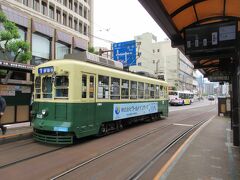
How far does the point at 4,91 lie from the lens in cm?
1274

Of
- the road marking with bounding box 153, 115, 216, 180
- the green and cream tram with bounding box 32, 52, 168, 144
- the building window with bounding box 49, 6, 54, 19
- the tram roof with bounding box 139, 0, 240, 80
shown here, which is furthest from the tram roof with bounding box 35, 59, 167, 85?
the building window with bounding box 49, 6, 54, 19

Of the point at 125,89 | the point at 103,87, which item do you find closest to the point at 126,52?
the point at 125,89

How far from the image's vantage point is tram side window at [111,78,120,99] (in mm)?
11227

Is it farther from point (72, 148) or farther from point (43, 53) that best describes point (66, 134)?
point (43, 53)

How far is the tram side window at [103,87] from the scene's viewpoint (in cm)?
1021

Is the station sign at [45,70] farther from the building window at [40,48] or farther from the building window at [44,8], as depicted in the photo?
the building window at [44,8]

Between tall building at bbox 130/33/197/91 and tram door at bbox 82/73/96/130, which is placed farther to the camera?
tall building at bbox 130/33/197/91

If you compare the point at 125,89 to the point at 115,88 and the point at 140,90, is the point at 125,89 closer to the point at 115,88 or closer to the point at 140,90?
the point at 115,88

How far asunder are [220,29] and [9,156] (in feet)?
22.7

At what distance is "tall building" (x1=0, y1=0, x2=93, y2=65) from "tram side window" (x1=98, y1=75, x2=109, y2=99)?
59.0 ft

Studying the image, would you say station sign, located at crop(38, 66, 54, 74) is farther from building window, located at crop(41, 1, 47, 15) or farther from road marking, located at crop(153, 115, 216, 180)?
building window, located at crop(41, 1, 47, 15)

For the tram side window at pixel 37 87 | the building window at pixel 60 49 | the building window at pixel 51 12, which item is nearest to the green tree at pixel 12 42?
the tram side window at pixel 37 87

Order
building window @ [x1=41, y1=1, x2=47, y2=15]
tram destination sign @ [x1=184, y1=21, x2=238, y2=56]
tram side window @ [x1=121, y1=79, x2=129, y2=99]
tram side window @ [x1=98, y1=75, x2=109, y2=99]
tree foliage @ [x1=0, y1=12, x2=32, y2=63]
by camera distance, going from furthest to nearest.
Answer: building window @ [x1=41, y1=1, x2=47, y2=15] < tree foliage @ [x1=0, y1=12, x2=32, y2=63] < tram side window @ [x1=121, y1=79, x2=129, y2=99] < tram side window @ [x1=98, y1=75, x2=109, y2=99] < tram destination sign @ [x1=184, y1=21, x2=238, y2=56]

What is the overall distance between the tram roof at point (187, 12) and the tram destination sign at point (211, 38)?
0.19m
